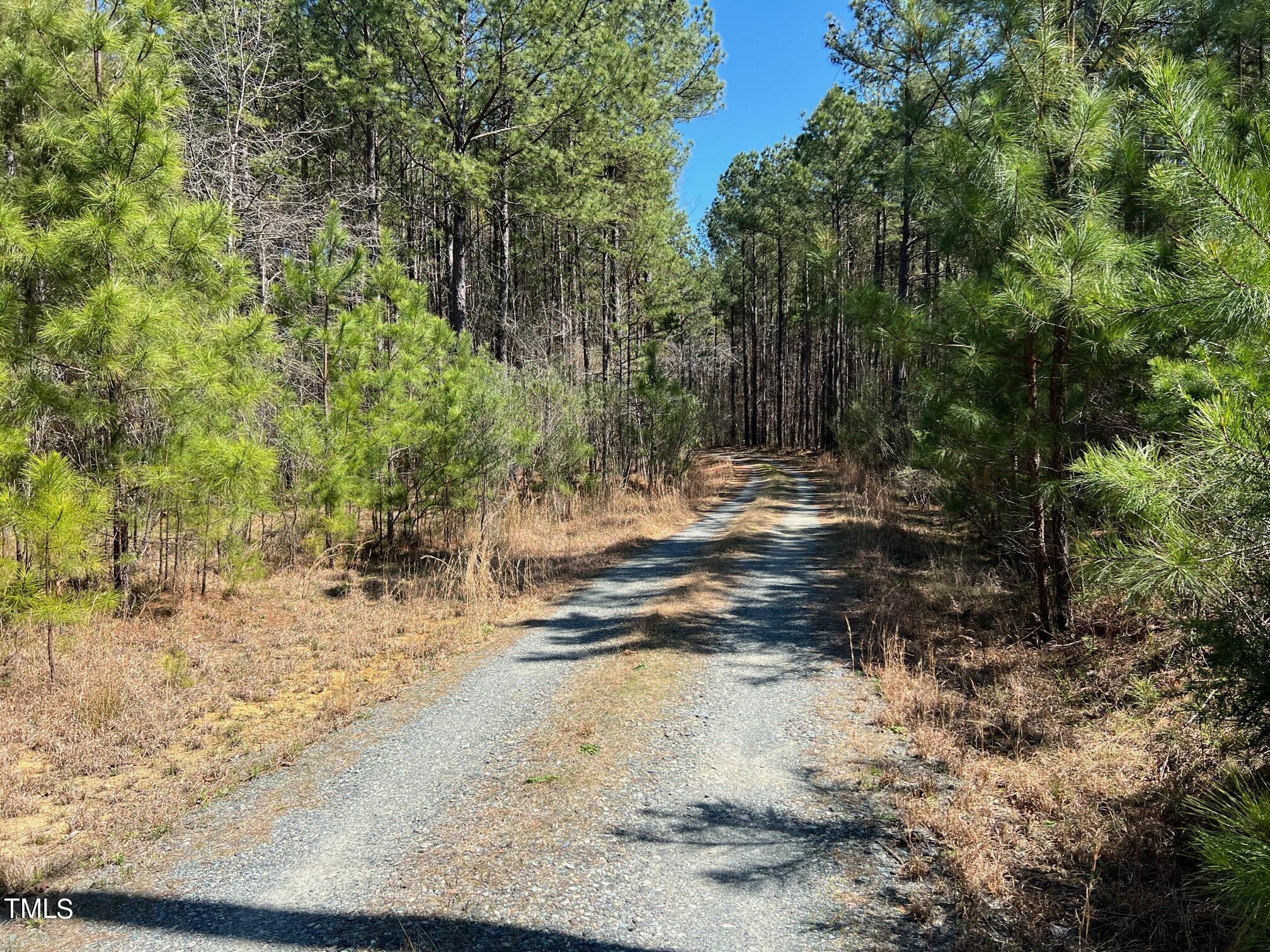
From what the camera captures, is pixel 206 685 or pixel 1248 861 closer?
pixel 1248 861

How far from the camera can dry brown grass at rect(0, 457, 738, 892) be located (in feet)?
13.0

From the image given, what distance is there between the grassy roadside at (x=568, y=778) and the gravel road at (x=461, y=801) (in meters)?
A: 0.14

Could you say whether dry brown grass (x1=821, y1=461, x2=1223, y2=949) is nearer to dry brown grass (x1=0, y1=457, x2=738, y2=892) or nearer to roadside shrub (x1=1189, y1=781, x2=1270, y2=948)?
roadside shrub (x1=1189, y1=781, x2=1270, y2=948)

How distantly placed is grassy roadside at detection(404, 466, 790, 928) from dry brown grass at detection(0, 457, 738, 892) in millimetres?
1690

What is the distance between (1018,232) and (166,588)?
9.85m

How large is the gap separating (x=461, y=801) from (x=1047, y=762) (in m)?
3.90

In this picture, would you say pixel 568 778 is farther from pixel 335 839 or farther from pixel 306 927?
pixel 306 927

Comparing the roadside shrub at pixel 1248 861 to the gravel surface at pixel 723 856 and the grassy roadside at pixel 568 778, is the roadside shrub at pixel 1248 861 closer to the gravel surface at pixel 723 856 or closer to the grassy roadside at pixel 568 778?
the gravel surface at pixel 723 856

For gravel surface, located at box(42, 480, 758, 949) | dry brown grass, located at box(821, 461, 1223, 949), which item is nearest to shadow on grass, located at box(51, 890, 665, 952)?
gravel surface, located at box(42, 480, 758, 949)

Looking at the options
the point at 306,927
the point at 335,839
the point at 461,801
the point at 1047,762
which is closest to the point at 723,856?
the point at 461,801

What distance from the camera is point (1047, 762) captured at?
4355mm

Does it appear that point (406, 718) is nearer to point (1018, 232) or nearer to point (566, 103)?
point (1018, 232)

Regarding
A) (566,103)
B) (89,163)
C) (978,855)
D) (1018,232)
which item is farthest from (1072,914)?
(566,103)

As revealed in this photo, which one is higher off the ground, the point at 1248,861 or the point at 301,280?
the point at 301,280
